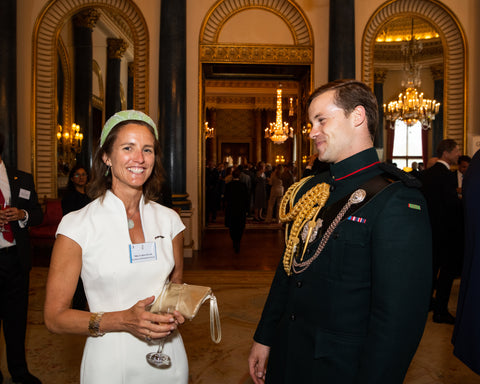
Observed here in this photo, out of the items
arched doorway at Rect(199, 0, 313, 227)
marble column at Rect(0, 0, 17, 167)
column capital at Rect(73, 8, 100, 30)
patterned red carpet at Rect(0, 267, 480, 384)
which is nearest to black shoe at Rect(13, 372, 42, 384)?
patterned red carpet at Rect(0, 267, 480, 384)

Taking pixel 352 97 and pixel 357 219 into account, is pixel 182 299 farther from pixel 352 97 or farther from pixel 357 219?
pixel 352 97

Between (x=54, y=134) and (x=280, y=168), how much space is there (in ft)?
20.0

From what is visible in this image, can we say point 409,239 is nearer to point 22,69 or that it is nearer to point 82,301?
point 82,301

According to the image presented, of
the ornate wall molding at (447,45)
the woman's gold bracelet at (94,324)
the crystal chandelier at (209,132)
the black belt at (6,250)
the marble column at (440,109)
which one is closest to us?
the woman's gold bracelet at (94,324)

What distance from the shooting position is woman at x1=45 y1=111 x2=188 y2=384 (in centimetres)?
138

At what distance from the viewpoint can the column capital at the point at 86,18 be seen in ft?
35.6

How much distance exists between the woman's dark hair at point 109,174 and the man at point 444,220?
3551mm

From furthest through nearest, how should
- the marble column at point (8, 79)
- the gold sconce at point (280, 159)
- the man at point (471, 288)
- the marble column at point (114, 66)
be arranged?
the gold sconce at point (280, 159)
the marble column at point (114, 66)
the marble column at point (8, 79)
the man at point (471, 288)

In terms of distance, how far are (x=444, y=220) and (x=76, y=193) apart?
3.71 m

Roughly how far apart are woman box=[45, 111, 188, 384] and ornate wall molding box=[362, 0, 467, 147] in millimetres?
6468

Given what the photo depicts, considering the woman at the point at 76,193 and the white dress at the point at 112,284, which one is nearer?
the white dress at the point at 112,284

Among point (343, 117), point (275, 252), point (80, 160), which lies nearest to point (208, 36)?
point (275, 252)

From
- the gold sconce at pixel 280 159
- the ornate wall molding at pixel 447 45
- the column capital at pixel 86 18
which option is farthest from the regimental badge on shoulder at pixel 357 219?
the gold sconce at pixel 280 159

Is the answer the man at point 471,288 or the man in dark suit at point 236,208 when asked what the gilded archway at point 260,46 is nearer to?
the man in dark suit at point 236,208
